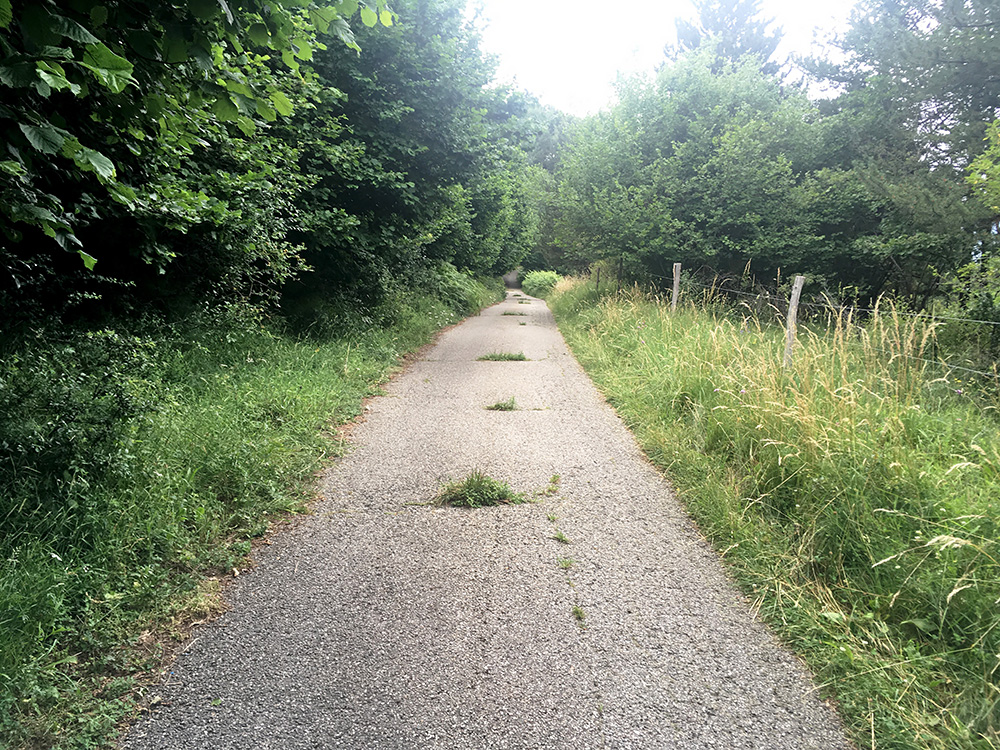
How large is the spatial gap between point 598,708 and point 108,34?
3600 mm

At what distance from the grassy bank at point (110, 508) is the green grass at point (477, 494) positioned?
3.38ft

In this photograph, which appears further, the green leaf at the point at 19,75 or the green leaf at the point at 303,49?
the green leaf at the point at 303,49

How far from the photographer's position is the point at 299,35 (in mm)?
2895

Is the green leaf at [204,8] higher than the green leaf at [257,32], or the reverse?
the green leaf at [257,32]

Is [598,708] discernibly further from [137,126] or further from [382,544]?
[137,126]

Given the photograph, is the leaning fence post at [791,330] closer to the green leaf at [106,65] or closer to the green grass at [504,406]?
the green grass at [504,406]

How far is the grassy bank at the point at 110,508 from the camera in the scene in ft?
7.09

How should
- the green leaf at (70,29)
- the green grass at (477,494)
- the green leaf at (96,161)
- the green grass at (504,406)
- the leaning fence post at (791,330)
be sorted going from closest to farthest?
the green leaf at (70,29)
the green leaf at (96,161)
the green grass at (477,494)
the leaning fence post at (791,330)
the green grass at (504,406)

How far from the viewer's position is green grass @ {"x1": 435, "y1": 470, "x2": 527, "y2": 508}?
158 inches

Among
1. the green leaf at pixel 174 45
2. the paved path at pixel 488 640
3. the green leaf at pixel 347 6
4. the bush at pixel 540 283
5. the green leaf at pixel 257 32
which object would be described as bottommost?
the bush at pixel 540 283

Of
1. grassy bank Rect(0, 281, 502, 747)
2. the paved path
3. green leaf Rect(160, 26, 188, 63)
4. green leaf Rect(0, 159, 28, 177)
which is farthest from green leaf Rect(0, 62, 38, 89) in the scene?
the paved path

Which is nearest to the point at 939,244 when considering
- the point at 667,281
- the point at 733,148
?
the point at 733,148

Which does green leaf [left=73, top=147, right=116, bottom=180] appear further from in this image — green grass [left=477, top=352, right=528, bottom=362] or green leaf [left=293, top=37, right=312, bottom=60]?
green grass [left=477, top=352, right=528, bottom=362]

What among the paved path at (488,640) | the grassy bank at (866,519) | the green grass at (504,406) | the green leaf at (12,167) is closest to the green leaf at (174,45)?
the green leaf at (12,167)
